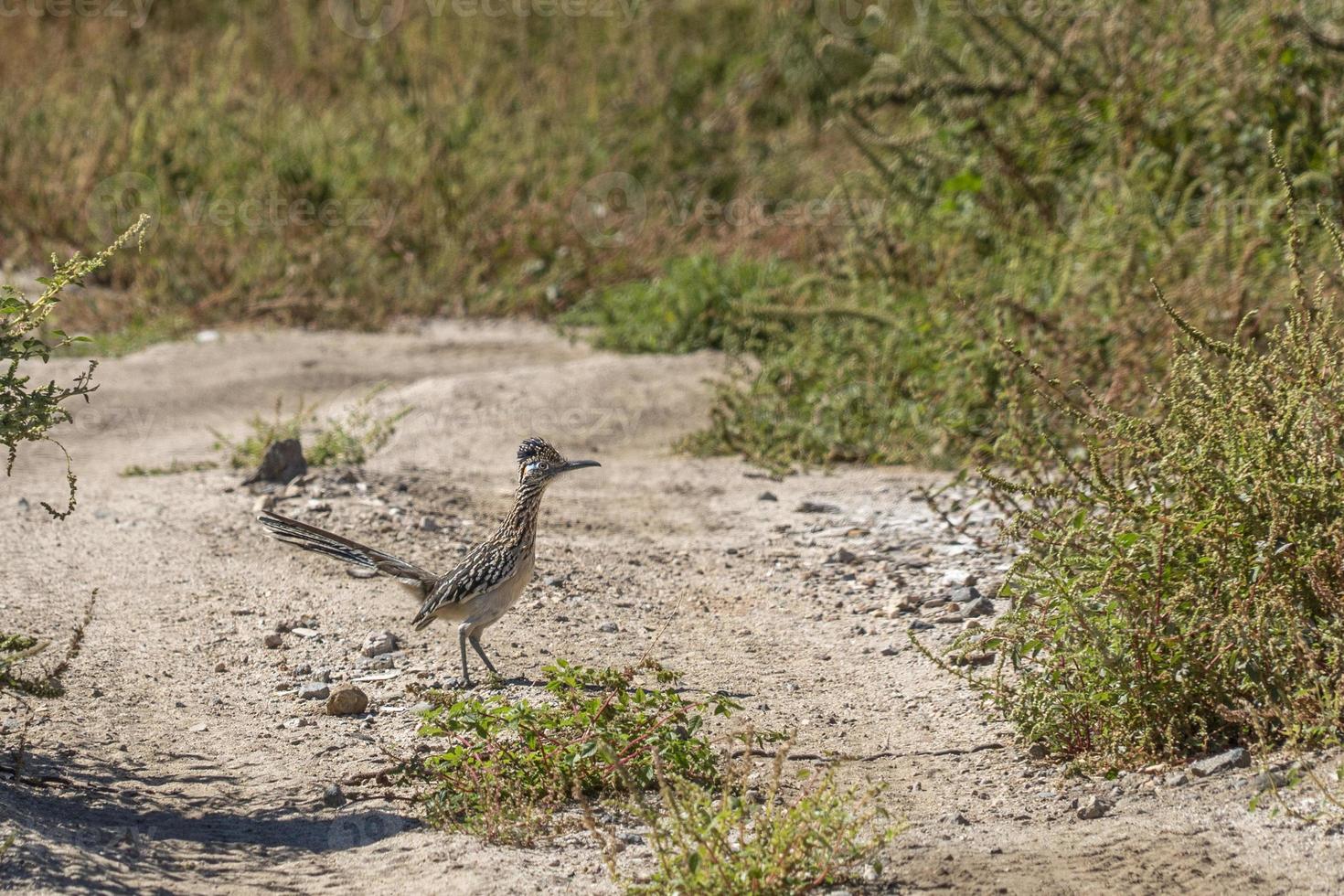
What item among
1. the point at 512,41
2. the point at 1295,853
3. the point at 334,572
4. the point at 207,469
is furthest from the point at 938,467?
the point at 512,41

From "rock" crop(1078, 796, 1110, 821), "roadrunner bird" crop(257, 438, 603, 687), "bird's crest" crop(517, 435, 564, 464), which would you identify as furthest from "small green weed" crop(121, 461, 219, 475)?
"rock" crop(1078, 796, 1110, 821)

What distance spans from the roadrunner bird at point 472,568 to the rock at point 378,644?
0.20 meters

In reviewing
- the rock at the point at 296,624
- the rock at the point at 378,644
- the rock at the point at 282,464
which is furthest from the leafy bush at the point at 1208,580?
the rock at the point at 282,464

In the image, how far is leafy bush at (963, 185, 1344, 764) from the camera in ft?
12.5

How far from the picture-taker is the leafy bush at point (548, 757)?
3.90 metres

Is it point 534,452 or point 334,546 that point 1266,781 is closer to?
point 534,452

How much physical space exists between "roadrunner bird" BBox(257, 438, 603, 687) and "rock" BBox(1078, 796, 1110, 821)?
192cm

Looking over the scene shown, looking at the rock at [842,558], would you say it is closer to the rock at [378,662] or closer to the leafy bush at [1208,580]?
the rock at [378,662]

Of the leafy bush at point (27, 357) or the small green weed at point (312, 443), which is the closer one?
the leafy bush at point (27, 357)

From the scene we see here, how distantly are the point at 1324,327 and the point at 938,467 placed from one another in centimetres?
359

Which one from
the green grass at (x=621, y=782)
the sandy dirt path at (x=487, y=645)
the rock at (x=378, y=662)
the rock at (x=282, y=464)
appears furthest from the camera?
the rock at (x=282, y=464)

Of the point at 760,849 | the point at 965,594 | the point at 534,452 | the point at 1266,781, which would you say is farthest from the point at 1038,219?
the point at 760,849

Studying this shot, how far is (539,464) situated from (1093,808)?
226 cm

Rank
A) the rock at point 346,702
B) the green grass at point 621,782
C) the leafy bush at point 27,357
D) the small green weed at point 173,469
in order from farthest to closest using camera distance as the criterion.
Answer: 1. the small green weed at point 173,469
2. the rock at point 346,702
3. the leafy bush at point 27,357
4. the green grass at point 621,782
